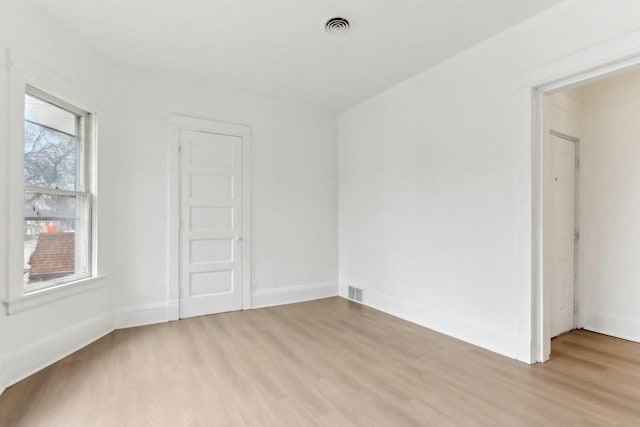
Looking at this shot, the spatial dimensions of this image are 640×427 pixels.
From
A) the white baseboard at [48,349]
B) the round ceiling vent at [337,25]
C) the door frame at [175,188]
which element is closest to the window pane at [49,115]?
the door frame at [175,188]

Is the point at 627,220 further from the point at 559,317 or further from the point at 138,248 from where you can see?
the point at 138,248

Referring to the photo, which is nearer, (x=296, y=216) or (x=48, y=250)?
(x=48, y=250)

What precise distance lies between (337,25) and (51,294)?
11.1 feet

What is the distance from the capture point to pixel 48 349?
2.67 metres

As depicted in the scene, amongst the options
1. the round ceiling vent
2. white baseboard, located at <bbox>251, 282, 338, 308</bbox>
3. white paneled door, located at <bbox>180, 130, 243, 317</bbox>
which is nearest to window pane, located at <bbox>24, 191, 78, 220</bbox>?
white paneled door, located at <bbox>180, 130, 243, 317</bbox>

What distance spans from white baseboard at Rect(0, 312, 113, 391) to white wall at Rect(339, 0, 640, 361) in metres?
3.22

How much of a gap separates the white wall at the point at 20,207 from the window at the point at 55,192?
0.51ft

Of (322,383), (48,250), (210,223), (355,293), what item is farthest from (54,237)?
(355,293)

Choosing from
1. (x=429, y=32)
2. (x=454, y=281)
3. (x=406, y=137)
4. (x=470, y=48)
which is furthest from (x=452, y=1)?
(x=454, y=281)

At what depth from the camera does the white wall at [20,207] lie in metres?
2.32

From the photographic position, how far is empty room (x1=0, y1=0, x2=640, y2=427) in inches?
90.2

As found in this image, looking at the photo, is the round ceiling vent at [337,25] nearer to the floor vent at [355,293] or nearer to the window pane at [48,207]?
the window pane at [48,207]

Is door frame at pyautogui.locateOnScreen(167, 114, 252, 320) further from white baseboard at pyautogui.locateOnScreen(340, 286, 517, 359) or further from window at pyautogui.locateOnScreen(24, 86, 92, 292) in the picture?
white baseboard at pyautogui.locateOnScreen(340, 286, 517, 359)

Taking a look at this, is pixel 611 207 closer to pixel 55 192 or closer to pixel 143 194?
pixel 143 194
